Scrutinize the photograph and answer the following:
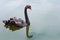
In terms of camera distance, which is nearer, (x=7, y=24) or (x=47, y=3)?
(x=7, y=24)

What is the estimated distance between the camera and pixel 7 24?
6188 millimetres

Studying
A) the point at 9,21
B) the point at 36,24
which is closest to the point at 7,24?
the point at 9,21

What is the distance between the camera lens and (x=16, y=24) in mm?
6234

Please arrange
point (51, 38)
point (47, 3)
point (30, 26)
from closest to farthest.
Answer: point (51, 38) < point (30, 26) < point (47, 3)

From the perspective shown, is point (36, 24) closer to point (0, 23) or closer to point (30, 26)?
point (30, 26)

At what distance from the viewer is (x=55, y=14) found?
21.7 ft

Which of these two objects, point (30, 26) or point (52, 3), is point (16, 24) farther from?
point (52, 3)

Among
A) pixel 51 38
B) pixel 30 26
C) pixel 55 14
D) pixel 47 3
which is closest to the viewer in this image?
pixel 51 38

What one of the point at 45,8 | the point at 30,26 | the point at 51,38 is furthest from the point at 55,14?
the point at 51,38

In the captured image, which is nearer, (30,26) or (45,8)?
(30,26)

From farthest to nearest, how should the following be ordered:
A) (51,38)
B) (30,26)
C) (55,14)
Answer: (55,14), (30,26), (51,38)

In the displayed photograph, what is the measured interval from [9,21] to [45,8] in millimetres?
943

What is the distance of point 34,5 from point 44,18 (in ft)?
2.09

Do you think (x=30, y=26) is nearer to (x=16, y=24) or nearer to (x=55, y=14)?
(x=16, y=24)
